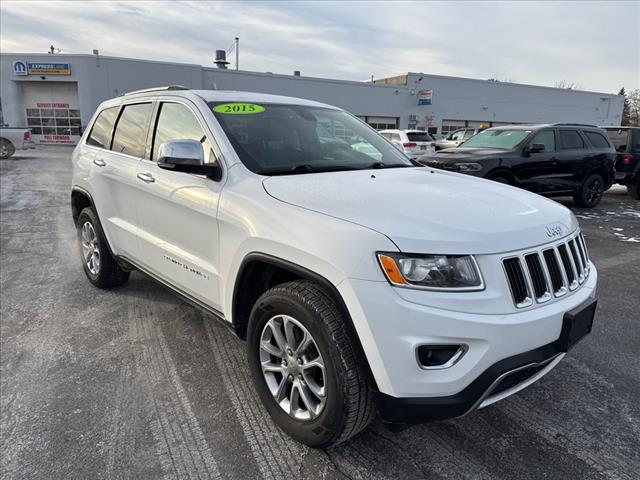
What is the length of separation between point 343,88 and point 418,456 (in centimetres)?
3812

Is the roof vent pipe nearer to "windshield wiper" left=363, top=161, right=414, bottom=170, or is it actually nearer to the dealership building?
the dealership building

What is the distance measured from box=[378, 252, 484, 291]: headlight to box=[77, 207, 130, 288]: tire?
329 cm

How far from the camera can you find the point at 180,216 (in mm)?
3188

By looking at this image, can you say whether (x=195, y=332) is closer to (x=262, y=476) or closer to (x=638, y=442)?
(x=262, y=476)

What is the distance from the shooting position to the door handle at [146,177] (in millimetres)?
3506

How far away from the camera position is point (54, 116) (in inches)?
1267

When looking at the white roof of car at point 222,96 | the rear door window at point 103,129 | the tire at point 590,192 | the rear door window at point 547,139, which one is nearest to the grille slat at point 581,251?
the white roof of car at point 222,96

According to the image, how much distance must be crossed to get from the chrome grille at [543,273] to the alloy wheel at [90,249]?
12.7 feet

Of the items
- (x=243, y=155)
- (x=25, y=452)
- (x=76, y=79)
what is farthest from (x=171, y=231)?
(x=76, y=79)

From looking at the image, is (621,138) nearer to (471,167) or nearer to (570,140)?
(570,140)

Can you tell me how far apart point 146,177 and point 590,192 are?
9.98 meters

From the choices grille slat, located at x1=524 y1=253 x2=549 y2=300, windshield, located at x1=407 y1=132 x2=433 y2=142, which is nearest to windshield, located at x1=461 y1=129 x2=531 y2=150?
grille slat, located at x1=524 y1=253 x2=549 y2=300

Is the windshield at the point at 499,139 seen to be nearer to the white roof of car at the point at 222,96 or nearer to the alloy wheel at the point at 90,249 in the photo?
the white roof of car at the point at 222,96

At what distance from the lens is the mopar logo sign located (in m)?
30.7
